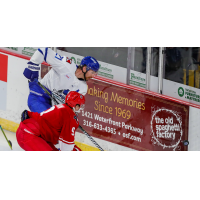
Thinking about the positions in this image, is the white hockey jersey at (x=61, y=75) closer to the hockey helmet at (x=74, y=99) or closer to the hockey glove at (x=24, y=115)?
the hockey helmet at (x=74, y=99)

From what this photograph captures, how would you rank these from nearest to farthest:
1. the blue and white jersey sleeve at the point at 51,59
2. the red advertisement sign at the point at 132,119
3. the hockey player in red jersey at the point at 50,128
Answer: the hockey player in red jersey at the point at 50,128 → the blue and white jersey sleeve at the point at 51,59 → the red advertisement sign at the point at 132,119

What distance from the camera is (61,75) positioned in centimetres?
401

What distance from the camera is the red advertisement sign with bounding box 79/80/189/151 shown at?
160 inches

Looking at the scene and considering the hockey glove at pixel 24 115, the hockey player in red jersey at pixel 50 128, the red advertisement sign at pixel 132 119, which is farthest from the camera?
the red advertisement sign at pixel 132 119

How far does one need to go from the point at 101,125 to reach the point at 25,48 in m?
1.32

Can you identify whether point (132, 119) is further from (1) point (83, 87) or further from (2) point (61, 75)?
(2) point (61, 75)

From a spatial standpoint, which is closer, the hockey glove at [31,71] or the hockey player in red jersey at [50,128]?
the hockey player in red jersey at [50,128]

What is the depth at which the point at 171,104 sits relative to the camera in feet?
13.9

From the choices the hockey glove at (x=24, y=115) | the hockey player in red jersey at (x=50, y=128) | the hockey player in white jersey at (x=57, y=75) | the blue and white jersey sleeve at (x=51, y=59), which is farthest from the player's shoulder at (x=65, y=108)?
the blue and white jersey sleeve at (x=51, y=59)

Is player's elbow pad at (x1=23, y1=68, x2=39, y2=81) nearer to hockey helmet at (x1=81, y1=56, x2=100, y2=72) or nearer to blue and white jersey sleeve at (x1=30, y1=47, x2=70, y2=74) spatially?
blue and white jersey sleeve at (x1=30, y1=47, x2=70, y2=74)

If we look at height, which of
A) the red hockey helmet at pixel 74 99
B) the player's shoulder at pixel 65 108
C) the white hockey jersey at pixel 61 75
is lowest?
the player's shoulder at pixel 65 108

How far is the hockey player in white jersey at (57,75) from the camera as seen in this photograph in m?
3.93

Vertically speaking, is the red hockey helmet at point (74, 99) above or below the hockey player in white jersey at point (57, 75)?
below

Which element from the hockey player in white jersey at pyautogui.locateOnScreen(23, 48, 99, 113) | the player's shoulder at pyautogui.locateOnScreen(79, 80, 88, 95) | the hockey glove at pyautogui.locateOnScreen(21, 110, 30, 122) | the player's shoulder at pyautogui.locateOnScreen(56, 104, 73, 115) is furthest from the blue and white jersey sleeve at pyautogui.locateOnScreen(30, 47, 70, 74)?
the hockey glove at pyautogui.locateOnScreen(21, 110, 30, 122)
